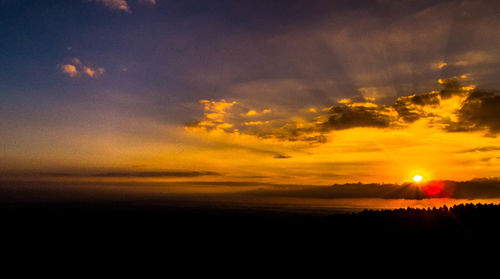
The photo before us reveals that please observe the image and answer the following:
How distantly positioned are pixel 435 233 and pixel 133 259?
2259 cm

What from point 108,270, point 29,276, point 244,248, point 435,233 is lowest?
point 29,276

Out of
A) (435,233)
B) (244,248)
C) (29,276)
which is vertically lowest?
(29,276)

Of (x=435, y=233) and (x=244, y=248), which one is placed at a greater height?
(x=435, y=233)

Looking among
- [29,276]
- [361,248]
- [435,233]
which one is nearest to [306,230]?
[361,248]

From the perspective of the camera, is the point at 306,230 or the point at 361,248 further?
the point at 306,230

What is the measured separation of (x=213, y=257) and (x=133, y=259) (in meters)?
6.65

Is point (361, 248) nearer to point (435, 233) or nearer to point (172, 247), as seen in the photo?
point (435, 233)

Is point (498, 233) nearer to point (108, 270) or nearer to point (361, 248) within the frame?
point (361, 248)

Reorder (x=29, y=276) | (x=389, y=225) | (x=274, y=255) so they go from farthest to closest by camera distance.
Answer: (x=389, y=225) → (x=29, y=276) → (x=274, y=255)

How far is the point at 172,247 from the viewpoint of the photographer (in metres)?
23.8

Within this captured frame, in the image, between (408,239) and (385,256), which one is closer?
(385,256)

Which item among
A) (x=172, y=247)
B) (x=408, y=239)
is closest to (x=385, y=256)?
(x=408, y=239)

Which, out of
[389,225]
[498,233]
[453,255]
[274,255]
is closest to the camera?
[453,255]

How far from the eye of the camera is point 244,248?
2164cm
